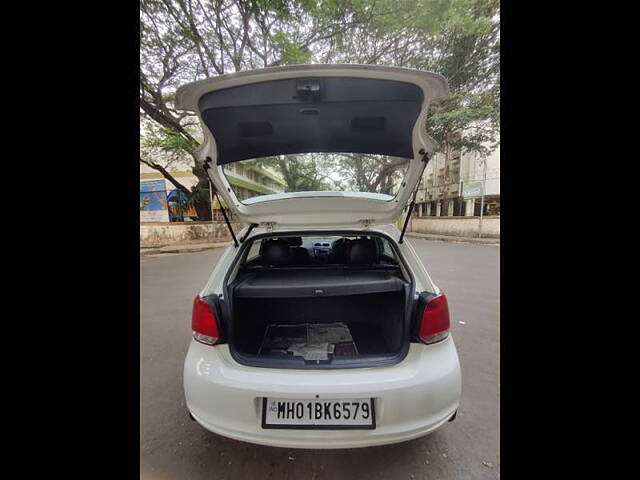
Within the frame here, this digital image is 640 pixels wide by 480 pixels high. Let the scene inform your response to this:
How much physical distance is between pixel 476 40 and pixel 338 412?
10021 mm

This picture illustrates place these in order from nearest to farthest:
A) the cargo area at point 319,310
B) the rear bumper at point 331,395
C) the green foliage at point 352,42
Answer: the rear bumper at point 331,395 < the cargo area at point 319,310 < the green foliage at point 352,42

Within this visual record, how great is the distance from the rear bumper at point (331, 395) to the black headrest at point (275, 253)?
1.00m

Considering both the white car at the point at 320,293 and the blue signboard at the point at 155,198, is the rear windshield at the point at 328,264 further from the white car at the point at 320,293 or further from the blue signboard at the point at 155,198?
the blue signboard at the point at 155,198

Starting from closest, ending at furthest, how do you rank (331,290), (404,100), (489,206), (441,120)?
(404,100)
(331,290)
(441,120)
(489,206)

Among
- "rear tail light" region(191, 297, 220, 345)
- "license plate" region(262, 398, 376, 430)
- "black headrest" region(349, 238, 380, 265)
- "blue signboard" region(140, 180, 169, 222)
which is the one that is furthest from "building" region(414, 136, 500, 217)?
"blue signboard" region(140, 180, 169, 222)

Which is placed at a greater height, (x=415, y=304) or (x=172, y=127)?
(x=172, y=127)

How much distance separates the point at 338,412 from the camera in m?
1.16

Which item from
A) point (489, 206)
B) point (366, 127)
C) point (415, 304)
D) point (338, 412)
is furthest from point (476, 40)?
point (489, 206)

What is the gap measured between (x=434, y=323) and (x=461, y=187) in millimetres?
14133

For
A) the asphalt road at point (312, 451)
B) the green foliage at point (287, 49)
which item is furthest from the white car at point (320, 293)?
the green foliage at point (287, 49)

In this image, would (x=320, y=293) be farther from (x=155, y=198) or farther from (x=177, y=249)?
(x=155, y=198)

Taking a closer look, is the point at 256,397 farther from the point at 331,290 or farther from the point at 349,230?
the point at 349,230

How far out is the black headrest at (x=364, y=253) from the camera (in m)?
2.06

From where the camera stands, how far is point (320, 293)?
1.47 metres
